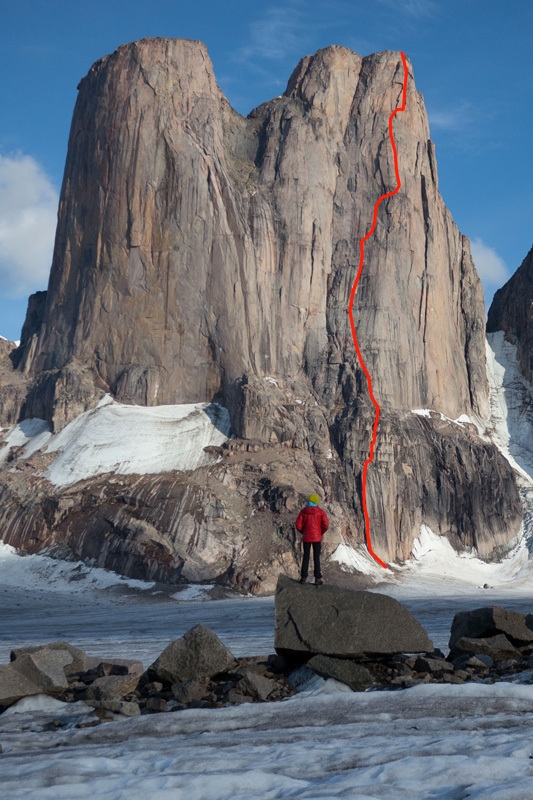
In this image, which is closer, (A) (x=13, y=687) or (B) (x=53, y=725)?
(B) (x=53, y=725)

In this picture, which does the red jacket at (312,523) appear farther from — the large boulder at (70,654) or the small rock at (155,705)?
the small rock at (155,705)

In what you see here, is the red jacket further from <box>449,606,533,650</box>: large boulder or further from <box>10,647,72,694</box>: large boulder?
<box>10,647,72,694</box>: large boulder

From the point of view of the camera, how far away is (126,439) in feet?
142

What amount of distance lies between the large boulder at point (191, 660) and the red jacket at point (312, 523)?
368 centimetres

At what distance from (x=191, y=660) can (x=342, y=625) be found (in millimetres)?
2025

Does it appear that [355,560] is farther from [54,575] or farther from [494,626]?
[494,626]

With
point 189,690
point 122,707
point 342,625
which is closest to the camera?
point 122,707

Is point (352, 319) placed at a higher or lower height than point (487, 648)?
higher

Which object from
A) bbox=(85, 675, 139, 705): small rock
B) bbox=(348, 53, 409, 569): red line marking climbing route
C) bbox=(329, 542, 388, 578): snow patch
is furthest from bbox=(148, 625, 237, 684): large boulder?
bbox=(348, 53, 409, 569): red line marking climbing route

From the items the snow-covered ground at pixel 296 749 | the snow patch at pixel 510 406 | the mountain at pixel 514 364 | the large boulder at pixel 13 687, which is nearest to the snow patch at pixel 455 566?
the snow patch at pixel 510 406

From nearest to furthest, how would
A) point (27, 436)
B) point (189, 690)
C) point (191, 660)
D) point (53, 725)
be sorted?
point (53, 725)
point (189, 690)
point (191, 660)
point (27, 436)

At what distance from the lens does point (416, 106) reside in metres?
56.2

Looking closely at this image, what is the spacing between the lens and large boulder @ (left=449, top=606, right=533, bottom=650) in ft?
38.7

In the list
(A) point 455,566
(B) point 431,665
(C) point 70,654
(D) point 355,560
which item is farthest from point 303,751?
(A) point 455,566
